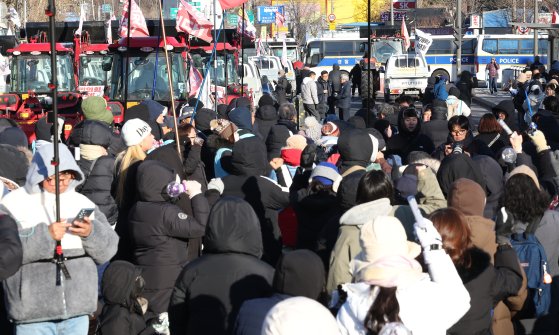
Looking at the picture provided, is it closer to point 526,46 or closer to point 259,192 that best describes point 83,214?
point 259,192

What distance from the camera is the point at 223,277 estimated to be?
18.1ft

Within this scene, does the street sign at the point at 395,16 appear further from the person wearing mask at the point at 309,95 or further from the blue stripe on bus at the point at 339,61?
the person wearing mask at the point at 309,95

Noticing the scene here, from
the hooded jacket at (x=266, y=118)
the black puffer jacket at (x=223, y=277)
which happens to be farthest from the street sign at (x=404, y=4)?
the black puffer jacket at (x=223, y=277)

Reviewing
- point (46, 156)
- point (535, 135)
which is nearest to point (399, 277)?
point (46, 156)

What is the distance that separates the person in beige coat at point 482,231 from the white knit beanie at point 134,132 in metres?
3.20

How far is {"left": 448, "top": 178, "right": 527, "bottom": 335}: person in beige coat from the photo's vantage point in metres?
6.43

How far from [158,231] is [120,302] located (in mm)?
909

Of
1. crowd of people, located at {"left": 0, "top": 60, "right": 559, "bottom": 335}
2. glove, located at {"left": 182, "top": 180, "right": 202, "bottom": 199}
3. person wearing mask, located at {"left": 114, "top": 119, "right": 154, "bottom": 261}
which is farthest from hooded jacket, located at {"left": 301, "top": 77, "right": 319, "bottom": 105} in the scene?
glove, located at {"left": 182, "top": 180, "right": 202, "bottom": 199}

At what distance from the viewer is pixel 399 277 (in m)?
4.75

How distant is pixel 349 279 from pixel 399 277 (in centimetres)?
171

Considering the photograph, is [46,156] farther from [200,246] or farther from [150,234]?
[200,246]

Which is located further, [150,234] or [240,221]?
[150,234]

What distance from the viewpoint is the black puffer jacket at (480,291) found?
19.0 ft

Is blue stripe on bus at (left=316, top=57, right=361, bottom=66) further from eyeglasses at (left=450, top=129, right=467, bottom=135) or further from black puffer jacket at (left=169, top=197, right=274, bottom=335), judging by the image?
black puffer jacket at (left=169, top=197, right=274, bottom=335)
